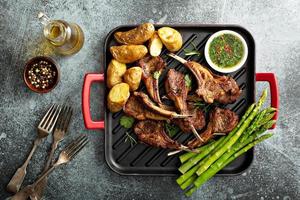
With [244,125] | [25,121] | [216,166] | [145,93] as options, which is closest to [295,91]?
[244,125]

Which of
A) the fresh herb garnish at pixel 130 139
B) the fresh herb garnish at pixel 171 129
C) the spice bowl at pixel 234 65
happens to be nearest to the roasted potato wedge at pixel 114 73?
the fresh herb garnish at pixel 130 139

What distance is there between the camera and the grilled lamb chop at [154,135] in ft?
10.4

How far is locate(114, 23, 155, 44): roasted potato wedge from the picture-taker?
10.1 feet

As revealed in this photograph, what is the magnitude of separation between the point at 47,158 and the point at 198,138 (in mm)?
1270

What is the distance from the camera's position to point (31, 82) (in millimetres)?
3348

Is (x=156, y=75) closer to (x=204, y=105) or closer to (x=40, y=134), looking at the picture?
(x=204, y=105)

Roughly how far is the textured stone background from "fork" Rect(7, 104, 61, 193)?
60mm

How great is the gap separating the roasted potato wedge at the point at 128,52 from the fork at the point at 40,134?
69 cm

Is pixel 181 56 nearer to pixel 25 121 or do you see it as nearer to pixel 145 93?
pixel 145 93

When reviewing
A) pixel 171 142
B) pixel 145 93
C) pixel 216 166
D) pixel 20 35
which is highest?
pixel 20 35

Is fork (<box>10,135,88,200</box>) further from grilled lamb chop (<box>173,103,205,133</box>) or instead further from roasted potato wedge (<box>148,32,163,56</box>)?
roasted potato wedge (<box>148,32,163,56</box>)

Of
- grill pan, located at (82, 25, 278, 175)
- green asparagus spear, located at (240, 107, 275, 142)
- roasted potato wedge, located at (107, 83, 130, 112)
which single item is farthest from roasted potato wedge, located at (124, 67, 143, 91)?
green asparagus spear, located at (240, 107, 275, 142)

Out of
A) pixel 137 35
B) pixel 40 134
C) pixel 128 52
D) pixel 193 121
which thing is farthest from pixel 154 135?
pixel 40 134

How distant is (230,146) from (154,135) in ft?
1.91
